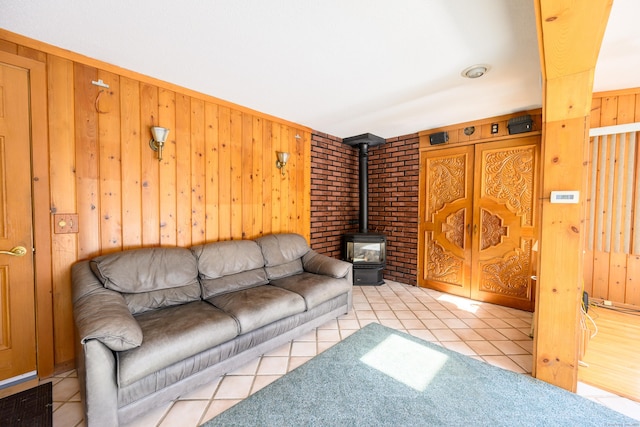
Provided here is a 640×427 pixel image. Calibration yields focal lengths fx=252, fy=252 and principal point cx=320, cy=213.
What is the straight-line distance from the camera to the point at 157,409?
156 centimetres

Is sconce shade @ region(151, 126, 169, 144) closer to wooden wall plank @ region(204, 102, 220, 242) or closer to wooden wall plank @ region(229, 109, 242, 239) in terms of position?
wooden wall plank @ region(204, 102, 220, 242)

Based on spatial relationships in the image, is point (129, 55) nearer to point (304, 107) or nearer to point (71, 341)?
point (304, 107)

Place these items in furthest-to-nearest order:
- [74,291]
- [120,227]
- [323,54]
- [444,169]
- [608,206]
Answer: [444,169]
[608,206]
[120,227]
[323,54]
[74,291]

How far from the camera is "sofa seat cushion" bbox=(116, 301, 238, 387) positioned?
139 cm

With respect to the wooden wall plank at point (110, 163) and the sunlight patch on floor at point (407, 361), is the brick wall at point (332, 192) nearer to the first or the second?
the sunlight patch on floor at point (407, 361)

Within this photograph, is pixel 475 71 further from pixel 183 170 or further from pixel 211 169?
pixel 183 170

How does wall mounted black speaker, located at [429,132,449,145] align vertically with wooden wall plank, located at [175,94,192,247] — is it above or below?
above

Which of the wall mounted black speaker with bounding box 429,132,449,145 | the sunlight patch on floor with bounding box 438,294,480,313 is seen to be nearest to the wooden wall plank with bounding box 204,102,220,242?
the wall mounted black speaker with bounding box 429,132,449,145

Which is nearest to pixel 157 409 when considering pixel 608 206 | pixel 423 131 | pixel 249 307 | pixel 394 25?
pixel 249 307

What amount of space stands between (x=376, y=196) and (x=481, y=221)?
1654mm

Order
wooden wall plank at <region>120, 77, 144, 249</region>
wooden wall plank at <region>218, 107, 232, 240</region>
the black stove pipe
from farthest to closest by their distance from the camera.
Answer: the black stove pipe, wooden wall plank at <region>218, 107, 232, 240</region>, wooden wall plank at <region>120, 77, 144, 249</region>

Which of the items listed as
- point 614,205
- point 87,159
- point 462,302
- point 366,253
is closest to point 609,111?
point 614,205

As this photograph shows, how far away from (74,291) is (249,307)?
1176 millimetres

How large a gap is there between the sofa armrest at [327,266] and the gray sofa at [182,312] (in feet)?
0.05
